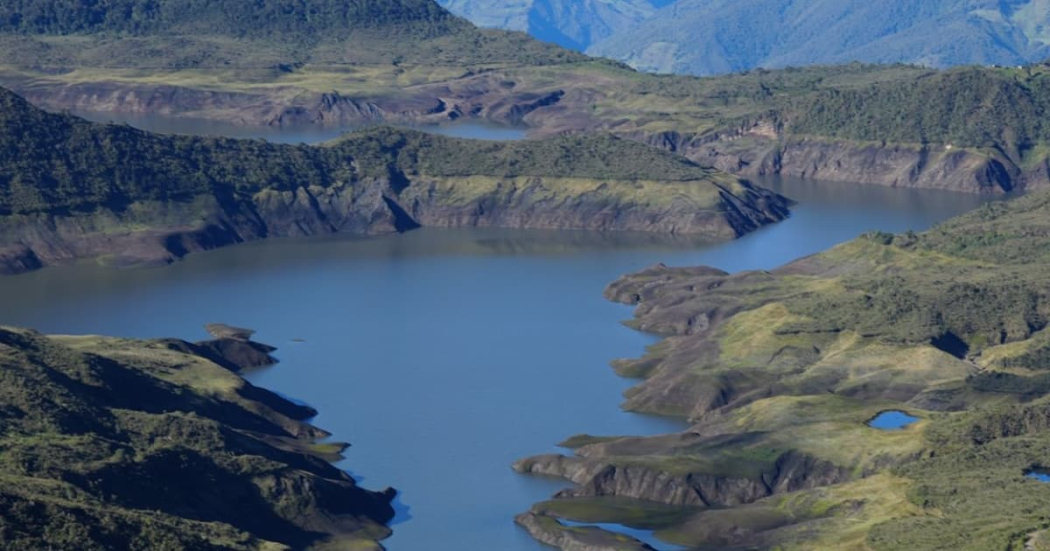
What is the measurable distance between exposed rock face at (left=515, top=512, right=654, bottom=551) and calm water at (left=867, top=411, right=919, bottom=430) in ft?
66.7

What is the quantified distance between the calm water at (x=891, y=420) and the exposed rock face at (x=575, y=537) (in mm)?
20318

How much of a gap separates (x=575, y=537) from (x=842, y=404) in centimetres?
2588

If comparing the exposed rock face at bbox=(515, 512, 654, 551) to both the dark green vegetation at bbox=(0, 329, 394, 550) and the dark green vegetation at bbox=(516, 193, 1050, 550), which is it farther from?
the dark green vegetation at bbox=(0, 329, 394, 550)

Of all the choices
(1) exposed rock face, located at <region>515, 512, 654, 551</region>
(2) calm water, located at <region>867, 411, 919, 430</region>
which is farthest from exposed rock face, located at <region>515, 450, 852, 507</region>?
(2) calm water, located at <region>867, 411, 919, 430</region>

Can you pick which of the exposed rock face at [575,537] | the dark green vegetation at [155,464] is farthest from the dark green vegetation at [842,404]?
the dark green vegetation at [155,464]

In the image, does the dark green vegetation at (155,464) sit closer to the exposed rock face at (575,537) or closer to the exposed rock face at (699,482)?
the exposed rock face at (575,537)

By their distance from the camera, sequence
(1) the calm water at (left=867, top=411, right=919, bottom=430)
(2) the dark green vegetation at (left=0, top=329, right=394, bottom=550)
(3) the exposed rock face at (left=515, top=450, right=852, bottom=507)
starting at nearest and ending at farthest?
(2) the dark green vegetation at (left=0, top=329, right=394, bottom=550), (3) the exposed rock face at (left=515, top=450, right=852, bottom=507), (1) the calm water at (left=867, top=411, right=919, bottom=430)

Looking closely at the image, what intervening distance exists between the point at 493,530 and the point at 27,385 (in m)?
23.2

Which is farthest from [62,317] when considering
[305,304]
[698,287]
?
[698,287]

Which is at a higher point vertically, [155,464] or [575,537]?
[155,464]

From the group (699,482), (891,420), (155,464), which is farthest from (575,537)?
(891,420)

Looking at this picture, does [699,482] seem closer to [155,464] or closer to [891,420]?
[891,420]

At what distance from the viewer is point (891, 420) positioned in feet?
378

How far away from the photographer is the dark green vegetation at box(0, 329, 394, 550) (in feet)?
272
